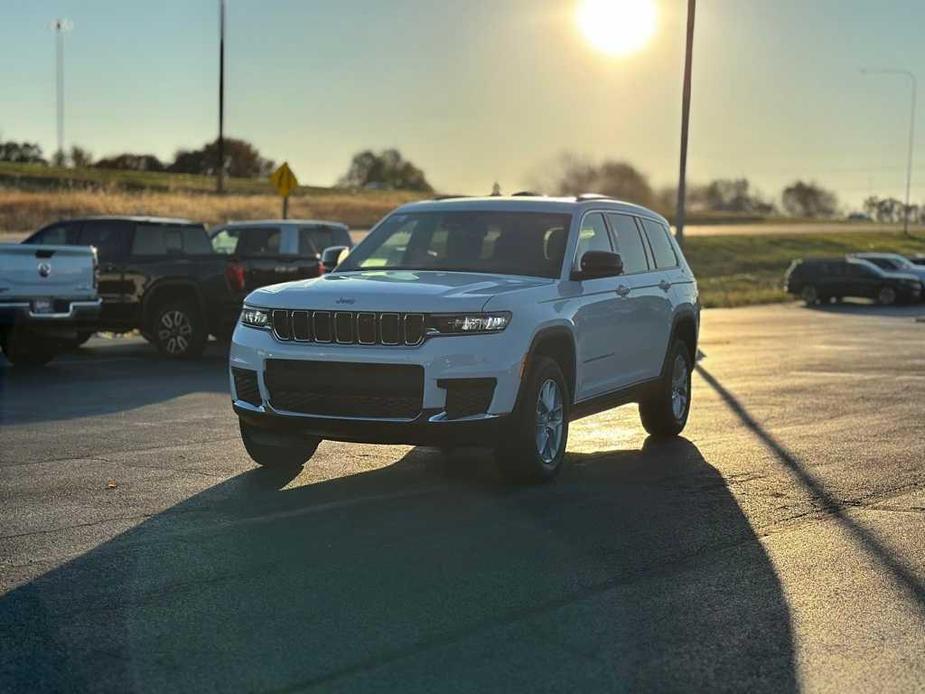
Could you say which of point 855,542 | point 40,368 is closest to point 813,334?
point 40,368

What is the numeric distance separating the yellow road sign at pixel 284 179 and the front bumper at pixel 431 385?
2067 centimetres

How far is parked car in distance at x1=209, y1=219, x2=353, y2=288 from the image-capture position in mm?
19609

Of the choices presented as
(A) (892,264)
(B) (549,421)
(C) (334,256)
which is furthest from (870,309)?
(B) (549,421)

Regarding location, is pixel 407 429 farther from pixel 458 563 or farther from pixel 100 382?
pixel 100 382

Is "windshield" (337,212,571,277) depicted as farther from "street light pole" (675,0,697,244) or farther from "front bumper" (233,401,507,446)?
"street light pole" (675,0,697,244)

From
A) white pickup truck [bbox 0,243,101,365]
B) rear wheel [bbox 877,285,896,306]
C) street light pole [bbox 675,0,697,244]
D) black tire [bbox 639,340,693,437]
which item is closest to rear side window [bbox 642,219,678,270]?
black tire [bbox 639,340,693,437]

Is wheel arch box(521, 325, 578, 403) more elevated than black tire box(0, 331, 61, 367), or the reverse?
wheel arch box(521, 325, 578, 403)

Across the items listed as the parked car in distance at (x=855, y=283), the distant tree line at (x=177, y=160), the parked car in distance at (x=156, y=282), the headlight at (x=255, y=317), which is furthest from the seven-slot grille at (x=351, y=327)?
the distant tree line at (x=177, y=160)

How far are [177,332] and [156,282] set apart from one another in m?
0.73

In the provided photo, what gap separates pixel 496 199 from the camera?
10.2 m

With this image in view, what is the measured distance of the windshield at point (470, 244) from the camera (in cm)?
958

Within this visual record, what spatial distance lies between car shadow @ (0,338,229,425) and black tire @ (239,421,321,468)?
11.1ft

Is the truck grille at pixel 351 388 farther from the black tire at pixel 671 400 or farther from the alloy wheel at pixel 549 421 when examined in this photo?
the black tire at pixel 671 400

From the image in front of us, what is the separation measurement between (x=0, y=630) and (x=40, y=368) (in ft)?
39.0
